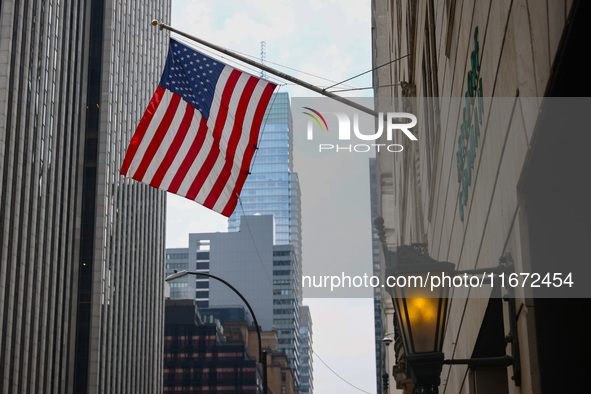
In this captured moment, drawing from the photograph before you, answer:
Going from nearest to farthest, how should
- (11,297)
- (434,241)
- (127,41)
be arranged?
(434,241) → (11,297) → (127,41)

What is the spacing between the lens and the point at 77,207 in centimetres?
9788

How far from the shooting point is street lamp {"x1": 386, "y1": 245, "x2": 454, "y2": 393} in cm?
600

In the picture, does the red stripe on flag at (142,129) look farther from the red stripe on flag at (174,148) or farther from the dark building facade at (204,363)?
the dark building facade at (204,363)

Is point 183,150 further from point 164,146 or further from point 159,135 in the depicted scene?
point 159,135

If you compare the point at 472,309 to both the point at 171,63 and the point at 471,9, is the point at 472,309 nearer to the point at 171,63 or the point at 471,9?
the point at 471,9

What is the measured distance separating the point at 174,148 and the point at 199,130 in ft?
1.68

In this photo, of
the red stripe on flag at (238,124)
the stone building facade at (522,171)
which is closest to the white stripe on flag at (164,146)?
the red stripe on flag at (238,124)

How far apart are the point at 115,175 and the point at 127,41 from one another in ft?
58.1

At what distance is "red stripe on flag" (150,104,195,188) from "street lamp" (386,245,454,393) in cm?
967

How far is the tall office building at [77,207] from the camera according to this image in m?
76.5

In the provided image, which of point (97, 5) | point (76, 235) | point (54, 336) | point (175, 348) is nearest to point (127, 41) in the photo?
point (97, 5)

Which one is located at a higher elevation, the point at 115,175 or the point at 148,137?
the point at 115,175

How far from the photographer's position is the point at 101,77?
10250 cm

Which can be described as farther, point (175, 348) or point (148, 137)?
point (175, 348)
